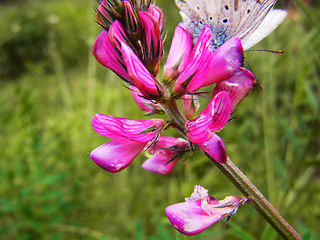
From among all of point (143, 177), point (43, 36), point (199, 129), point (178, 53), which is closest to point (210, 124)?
point (199, 129)

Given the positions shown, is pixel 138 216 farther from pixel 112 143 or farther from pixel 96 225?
pixel 112 143

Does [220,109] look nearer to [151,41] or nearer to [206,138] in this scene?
[206,138]

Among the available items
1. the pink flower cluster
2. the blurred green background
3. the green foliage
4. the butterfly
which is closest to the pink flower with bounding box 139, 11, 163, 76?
the pink flower cluster

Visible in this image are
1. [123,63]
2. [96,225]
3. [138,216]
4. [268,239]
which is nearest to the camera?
[123,63]

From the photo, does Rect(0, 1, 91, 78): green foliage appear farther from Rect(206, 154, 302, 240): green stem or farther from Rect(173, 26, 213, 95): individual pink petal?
Rect(206, 154, 302, 240): green stem

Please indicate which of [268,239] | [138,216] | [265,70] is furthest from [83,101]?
[268,239]

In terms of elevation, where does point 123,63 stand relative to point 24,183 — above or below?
above

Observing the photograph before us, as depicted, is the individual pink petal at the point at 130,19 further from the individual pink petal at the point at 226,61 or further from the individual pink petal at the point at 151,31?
the individual pink petal at the point at 226,61
